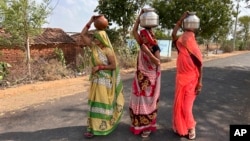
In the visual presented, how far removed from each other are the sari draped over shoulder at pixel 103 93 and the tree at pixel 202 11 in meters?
14.6

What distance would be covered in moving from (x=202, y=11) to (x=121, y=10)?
6.02 metres

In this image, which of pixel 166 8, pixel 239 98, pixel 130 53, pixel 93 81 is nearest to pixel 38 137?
pixel 93 81

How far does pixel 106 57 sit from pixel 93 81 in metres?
0.41

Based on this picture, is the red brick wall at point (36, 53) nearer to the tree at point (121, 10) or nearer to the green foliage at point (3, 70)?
the green foliage at point (3, 70)

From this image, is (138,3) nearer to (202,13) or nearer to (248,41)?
(202,13)

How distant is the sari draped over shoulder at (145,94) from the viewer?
402 centimetres

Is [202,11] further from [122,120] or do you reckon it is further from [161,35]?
[122,120]

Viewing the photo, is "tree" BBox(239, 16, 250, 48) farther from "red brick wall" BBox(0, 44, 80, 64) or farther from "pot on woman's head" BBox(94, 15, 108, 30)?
"pot on woman's head" BBox(94, 15, 108, 30)

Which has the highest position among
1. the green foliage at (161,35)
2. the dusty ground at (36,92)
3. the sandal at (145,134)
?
the green foliage at (161,35)

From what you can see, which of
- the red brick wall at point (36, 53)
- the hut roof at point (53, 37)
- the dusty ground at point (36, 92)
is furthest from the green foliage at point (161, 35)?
the dusty ground at point (36, 92)

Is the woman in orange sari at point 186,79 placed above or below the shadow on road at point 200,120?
above

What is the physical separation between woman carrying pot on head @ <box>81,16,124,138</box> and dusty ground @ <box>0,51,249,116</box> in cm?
296

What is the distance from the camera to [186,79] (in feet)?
13.1

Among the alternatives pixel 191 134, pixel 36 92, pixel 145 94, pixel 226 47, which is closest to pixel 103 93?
pixel 145 94
